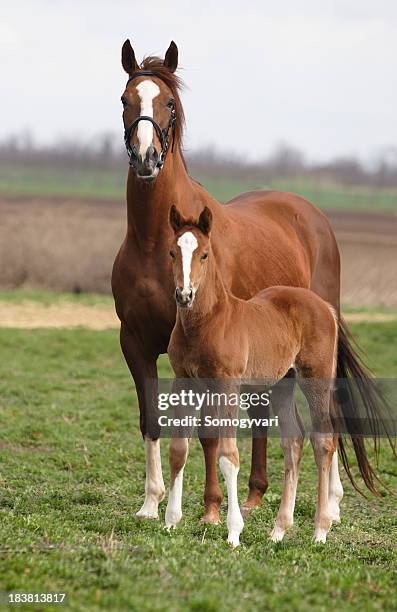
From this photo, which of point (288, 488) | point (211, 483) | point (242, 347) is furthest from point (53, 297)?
point (242, 347)

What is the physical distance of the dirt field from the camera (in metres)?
24.6

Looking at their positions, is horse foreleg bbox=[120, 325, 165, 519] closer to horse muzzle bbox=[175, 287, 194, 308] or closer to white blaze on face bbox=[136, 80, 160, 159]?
white blaze on face bbox=[136, 80, 160, 159]

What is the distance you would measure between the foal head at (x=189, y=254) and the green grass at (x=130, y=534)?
1.43m

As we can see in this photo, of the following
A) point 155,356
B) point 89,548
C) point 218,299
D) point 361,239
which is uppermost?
point 218,299

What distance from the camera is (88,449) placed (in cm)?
998

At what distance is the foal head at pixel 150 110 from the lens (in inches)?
262

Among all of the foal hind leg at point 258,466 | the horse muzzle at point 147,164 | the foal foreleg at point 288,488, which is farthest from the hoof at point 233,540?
the horse muzzle at point 147,164

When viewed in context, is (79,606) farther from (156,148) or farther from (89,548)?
(156,148)

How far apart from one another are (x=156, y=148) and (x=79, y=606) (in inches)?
128

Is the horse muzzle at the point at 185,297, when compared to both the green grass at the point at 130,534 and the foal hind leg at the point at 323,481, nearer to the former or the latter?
the green grass at the point at 130,534

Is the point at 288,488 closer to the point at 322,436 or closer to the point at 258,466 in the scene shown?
the point at 322,436

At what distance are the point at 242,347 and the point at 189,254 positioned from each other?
778 mm

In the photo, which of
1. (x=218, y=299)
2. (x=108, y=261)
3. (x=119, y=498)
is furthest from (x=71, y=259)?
(x=218, y=299)

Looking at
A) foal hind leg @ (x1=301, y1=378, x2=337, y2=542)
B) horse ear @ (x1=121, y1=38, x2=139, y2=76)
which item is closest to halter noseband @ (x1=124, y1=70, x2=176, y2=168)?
horse ear @ (x1=121, y1=38, x2=139, y2=76)
